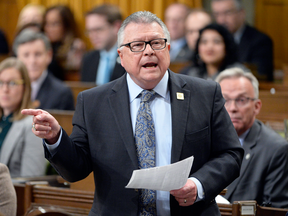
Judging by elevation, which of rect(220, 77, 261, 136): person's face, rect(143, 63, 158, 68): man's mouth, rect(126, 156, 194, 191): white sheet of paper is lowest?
rect(126, 156, 194, 191): white sheet of paper

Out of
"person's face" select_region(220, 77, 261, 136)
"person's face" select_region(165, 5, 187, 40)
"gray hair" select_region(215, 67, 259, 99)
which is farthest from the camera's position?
"person's face" select_region(165, 5, 187, 40)

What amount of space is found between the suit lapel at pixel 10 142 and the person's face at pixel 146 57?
1.84 m

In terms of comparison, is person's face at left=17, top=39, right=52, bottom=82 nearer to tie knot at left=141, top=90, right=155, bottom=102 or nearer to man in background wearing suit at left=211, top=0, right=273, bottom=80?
man in background wearing suit at left=211, top=0, right=273, bottom=80

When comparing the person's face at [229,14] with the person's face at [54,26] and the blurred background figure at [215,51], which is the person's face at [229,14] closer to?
the blurred background figure at [215,51]

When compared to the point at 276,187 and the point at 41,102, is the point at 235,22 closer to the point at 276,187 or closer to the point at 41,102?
the point at 41,102

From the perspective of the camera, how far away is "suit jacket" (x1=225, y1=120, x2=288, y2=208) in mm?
2676

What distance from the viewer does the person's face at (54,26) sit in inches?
261

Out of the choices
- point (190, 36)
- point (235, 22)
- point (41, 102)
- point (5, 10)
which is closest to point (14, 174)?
point (41, 102)

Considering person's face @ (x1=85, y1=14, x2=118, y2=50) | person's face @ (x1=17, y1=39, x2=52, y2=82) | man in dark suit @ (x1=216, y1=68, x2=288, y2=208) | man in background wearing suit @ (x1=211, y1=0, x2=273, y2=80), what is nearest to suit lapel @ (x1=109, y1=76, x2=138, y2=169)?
man in dark suit @ (x1=216, y1=68, x2=288, y2=208)

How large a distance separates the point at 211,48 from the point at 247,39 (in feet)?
5.61

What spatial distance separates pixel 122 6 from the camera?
7535mm

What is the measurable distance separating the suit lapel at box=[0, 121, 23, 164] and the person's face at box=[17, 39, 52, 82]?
1346 millimetres

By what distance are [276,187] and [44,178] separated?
162 cm

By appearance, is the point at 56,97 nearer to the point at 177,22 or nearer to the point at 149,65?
the point at 177,22
